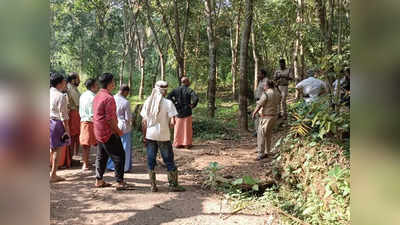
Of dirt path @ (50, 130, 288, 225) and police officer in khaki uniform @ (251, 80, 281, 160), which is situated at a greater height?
police officer in khaki uniform @ (251, 80, 281, 160)

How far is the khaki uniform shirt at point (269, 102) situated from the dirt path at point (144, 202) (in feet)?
3.62

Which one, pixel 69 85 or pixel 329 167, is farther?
pixel 69 85

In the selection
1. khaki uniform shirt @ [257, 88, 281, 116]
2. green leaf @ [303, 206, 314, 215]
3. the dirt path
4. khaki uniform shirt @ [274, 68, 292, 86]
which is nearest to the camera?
green leaf @ [303, 206, 314, 215]

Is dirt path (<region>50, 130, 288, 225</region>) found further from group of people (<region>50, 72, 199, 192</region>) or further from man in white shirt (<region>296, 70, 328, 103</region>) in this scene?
man in white shirt (<region>296, 70, 328, 103</region>)

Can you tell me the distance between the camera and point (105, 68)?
27.6m

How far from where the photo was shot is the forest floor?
4.72 m

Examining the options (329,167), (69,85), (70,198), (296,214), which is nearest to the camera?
(329,167)

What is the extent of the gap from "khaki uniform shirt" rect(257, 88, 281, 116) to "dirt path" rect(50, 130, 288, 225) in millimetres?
1104

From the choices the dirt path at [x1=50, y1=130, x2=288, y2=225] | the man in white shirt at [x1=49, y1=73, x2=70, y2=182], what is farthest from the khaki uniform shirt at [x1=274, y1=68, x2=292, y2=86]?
the man in white shirt at [x1=49, y1=73, x2=70, y2=182]

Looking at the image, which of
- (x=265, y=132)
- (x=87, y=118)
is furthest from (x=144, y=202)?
(x=265, y=132)
